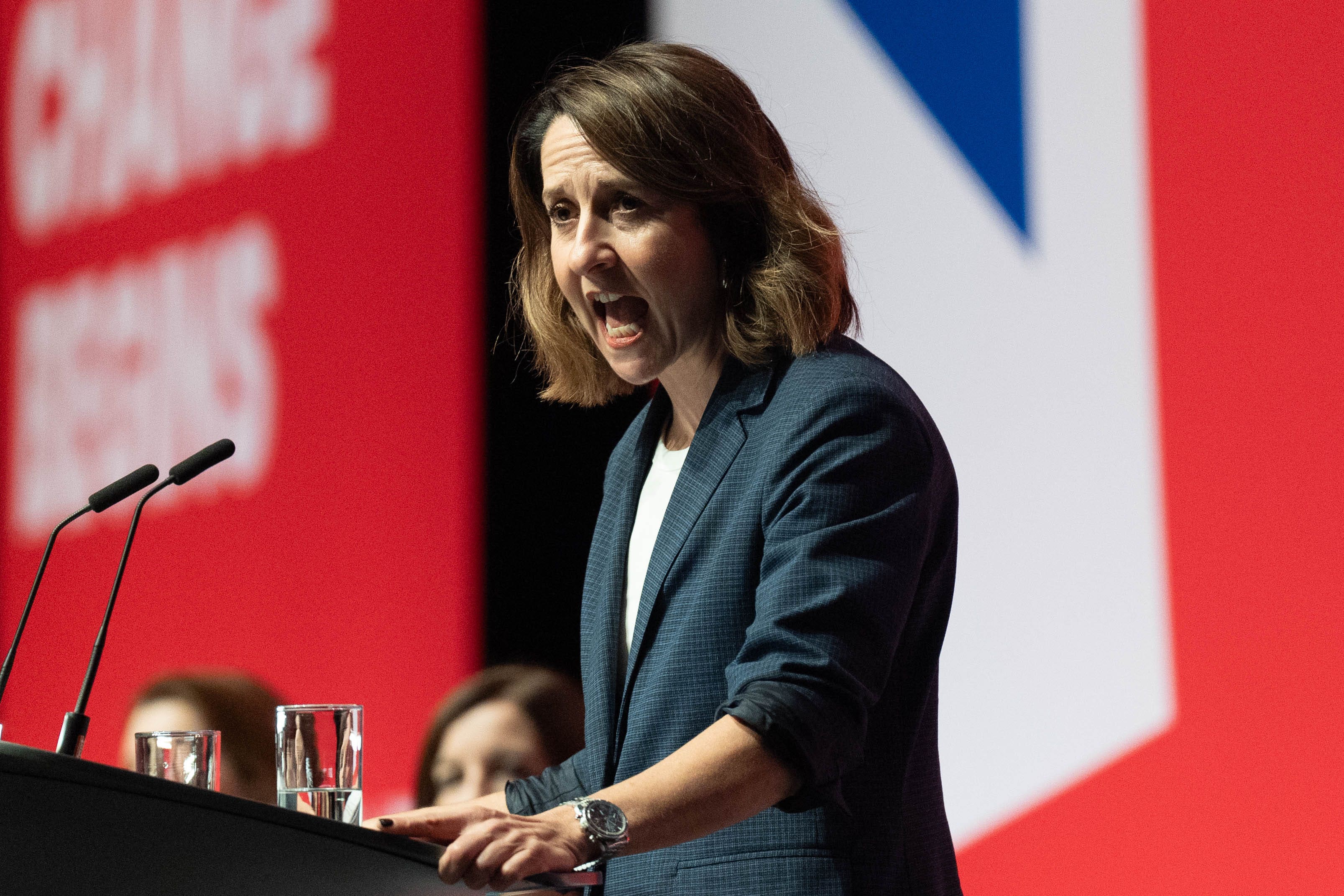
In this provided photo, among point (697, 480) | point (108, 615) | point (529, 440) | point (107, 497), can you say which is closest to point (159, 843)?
point (108, 615)

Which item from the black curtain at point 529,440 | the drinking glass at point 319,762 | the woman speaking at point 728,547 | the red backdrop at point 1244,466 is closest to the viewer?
the woman speaking at point 728,547

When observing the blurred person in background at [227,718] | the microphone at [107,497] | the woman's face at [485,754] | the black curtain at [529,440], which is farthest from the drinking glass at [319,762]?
the black curtain at [529,440]

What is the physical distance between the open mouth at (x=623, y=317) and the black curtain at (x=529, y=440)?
167cm

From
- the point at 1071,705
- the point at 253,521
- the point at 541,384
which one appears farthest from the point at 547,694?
the point at 253,521

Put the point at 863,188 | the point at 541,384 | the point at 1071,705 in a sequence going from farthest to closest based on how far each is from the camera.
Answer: the point at 541,384
the point at 863,188
the point at 1071,705

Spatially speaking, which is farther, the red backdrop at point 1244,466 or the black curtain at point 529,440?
the black curtain at point 529,440

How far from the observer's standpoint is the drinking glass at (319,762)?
4.00 feet

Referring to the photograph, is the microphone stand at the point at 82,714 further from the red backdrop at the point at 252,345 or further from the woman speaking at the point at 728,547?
the red backdrop at the point at 252,345

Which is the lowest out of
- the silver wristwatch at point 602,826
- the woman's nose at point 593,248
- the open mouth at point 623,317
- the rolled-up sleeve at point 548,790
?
the silver wristwatch at point 602,826

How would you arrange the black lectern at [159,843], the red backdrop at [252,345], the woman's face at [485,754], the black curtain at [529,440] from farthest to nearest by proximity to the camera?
1. the red backdrop at [252,345]
2. the black curtain at [529,440]
3. the woman's face at [485,754]
4. the black lectern at [159,843]

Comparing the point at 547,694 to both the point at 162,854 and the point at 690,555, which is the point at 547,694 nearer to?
the point at 690,555

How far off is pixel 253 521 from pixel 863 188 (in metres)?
1.86

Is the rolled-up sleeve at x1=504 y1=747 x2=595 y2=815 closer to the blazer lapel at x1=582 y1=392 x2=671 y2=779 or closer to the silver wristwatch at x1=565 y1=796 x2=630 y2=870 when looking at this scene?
the blazer lapel at x1=582 y1=392 x2=671 y2=779

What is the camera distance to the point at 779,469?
1285 mm
